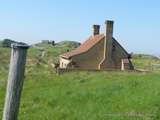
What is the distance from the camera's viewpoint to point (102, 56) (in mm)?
52812

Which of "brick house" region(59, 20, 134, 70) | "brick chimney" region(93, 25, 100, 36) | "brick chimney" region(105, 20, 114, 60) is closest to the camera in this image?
"brick house" region(59, 20, 134, 70)

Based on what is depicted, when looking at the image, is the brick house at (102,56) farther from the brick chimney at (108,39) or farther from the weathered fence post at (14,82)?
the weathered fence post at (14,82)

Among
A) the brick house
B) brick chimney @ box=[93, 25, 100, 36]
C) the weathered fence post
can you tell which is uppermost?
brick chimney @ box=[93, 25, 100, 36]

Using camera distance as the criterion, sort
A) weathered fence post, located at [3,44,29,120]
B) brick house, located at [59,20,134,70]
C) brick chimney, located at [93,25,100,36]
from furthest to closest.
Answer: brick chimney, located at [93,25,100,36] < brick house, located at [59,20,134,70] < weathered fence post, located at [3,44,29,120]

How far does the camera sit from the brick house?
51.7 meters

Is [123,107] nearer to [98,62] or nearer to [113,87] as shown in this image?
[113,87]

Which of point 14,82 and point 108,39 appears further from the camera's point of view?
point 108,39

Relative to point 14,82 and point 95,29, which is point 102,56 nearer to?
point 95,29

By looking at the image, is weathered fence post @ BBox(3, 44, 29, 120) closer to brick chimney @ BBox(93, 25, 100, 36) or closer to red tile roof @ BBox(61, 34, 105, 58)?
red tile roof @ BBox(61, 34, 105, 58)

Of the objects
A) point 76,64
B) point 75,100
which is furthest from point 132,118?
point 76,64

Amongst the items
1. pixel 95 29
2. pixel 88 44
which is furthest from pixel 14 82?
pixel 95 29

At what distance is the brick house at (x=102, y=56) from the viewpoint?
51.7 metres

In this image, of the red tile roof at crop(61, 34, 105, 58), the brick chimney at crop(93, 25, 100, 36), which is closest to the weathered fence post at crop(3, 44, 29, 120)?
the red tile roof at crop(61, 34, 105, 58)

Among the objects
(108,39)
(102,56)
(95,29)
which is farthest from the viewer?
(95,29)
